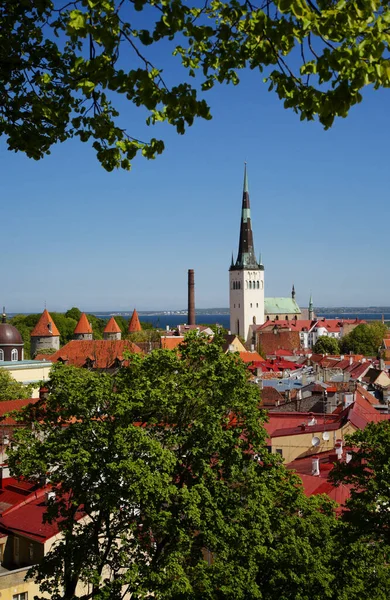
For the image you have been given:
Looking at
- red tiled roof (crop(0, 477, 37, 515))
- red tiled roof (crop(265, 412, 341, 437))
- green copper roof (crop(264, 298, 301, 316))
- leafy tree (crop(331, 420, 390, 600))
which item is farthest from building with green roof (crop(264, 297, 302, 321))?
leafy tree (crop(331, 420, 390, 600))

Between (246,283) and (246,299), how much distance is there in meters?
3.18

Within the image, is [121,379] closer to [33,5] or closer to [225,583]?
[225,583]

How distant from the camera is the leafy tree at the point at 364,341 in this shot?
353 feet

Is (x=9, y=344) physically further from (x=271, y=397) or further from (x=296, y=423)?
(x=296, y=423)

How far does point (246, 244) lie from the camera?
14162 centimetres

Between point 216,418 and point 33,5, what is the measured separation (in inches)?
412

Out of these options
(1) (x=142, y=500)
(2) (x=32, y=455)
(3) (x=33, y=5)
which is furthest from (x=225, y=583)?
(3) (x=33, y=5)

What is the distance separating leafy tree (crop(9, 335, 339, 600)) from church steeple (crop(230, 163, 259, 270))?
124 meters

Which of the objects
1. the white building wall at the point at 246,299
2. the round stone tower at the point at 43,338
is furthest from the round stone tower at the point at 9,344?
the white building wall at the point at 246,299

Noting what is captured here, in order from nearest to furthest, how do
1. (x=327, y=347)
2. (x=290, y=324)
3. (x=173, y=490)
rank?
(x=173, y=490) < (x=327, y=347) < (x=290, y=324)

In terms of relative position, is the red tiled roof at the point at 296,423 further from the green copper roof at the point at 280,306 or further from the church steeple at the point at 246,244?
the green copper roof at the point at 280,306

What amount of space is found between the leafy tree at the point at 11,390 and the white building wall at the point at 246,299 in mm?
93188

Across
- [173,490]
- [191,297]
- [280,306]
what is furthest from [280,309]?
[173,490]

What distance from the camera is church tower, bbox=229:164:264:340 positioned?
140m
